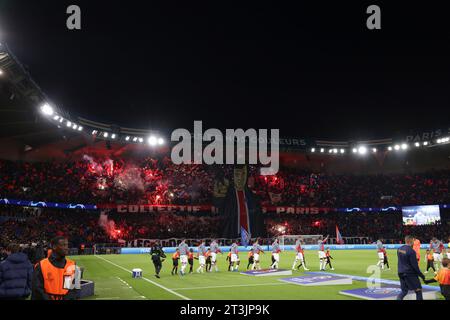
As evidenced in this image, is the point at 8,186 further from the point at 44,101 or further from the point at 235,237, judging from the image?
the point at 235,237

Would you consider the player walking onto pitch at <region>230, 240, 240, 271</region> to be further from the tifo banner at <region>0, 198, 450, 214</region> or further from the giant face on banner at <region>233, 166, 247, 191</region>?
the giant face on banner at <region>233, 166, 247, 191</region>

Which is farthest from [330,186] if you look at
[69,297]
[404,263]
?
[69,297]

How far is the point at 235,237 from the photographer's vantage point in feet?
195

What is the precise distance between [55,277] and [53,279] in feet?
0.14

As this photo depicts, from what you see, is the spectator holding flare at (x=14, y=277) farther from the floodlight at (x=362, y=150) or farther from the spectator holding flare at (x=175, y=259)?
the floodlight at (x=362, y=150)

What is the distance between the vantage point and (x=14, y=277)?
7.60m

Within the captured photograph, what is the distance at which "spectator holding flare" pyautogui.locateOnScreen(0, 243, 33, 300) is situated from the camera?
297 inches

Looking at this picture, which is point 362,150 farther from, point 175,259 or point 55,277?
point 55,277

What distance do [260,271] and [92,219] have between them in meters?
36.4

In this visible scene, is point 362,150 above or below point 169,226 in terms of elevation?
above

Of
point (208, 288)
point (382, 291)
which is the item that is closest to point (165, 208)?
point (208, 288)

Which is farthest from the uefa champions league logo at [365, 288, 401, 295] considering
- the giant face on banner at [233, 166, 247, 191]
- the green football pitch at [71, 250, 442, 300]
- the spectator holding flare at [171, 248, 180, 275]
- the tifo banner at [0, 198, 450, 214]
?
the giant face on banner at [233, 166, 247, 191]

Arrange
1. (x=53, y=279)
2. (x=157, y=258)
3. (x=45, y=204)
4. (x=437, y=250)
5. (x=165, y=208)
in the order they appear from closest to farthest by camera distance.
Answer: (x=53, y=279) < (x=157, y=258) < (x=437, y=250) < (x=45, y=204) < (x=165, y=208)

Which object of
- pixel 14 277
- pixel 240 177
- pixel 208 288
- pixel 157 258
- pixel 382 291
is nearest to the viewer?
pixel 14 277
